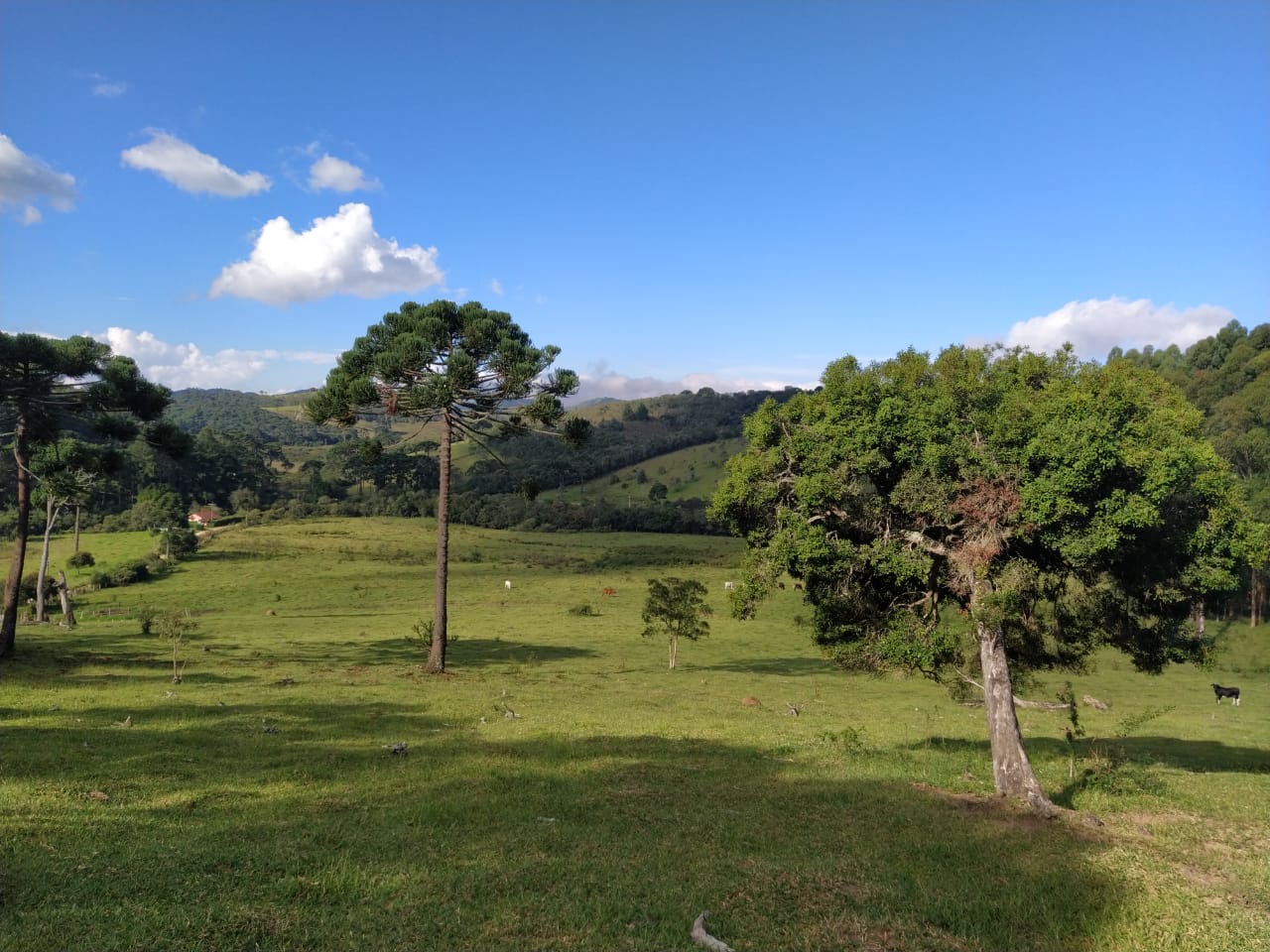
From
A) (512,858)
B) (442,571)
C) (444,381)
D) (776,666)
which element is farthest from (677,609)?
(512,858)

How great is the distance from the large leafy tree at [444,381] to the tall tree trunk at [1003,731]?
743 inches

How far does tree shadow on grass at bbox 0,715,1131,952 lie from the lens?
743cm

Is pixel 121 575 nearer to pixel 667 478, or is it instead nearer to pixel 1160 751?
pixel 1160 751

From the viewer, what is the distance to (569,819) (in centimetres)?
1131

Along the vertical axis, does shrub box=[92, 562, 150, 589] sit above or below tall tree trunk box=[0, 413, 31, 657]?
below

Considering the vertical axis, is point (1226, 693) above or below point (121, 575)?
below

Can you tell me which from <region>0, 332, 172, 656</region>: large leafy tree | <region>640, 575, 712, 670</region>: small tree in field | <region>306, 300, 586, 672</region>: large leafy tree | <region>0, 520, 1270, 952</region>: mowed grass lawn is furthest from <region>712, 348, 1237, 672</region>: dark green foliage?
<region>0, 332, 172, 656</region>: large leafy tree

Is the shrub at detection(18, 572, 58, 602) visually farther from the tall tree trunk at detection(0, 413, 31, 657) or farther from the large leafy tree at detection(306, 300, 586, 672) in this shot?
the large leafy tree at detection(306, 300, 586, 672)

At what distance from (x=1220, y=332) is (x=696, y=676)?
175 m

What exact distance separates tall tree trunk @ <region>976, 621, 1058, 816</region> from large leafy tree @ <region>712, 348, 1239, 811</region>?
1.3 inches

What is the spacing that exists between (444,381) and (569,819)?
19063 millimetres

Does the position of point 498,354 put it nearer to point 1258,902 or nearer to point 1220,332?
point 1258,902

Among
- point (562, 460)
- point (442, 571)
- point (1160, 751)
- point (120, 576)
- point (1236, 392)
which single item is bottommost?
point (120, 576)

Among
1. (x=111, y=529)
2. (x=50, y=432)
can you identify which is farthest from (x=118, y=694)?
(x=111, y=529)
